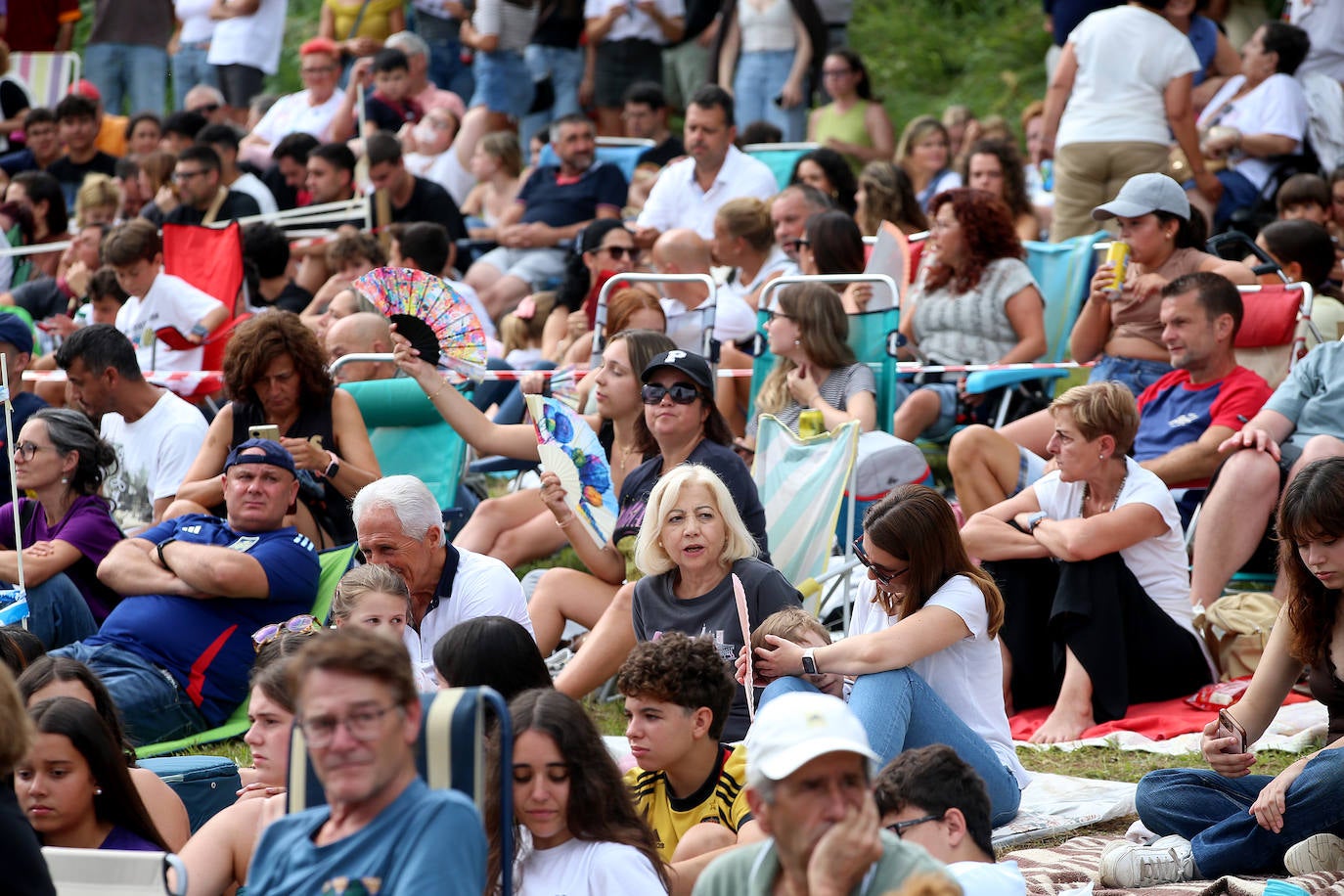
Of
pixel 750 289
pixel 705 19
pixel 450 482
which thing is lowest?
pixel 450 482

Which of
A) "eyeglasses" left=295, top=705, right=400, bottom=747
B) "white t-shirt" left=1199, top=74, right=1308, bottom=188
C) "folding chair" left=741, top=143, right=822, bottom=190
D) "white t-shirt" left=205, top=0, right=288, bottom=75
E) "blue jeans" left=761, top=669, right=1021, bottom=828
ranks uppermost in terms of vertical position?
"white t-shirt" left=205, top=0, right=288, bottom=75

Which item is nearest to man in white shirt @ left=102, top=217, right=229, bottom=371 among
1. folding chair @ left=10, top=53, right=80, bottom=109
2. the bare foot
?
the bare foot

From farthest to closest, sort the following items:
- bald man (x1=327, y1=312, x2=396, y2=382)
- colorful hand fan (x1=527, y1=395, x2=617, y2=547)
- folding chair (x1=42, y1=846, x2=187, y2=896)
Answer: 1. bald man (x1=327, y1=312, x2=396, y2=382)
2. colorful hand fan (x1=527, y1=395, x2=617, y2=547)
3. folding chair (x1=42, y1=846, x2=187, y2=896)

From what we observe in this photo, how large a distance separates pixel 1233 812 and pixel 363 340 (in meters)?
4.40

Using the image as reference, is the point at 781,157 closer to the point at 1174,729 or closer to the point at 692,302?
the point at 692,302

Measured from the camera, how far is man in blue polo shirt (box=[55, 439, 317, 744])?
5816mm

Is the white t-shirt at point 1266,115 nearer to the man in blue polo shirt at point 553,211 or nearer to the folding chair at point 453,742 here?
the man in blue polo shirt at point 553,211

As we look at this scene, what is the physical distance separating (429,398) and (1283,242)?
387 cm

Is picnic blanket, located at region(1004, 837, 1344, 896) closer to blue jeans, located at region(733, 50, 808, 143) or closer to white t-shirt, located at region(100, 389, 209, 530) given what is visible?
white t-shirt, located at region(100, 389, 209, 530)

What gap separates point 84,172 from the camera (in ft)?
45.6

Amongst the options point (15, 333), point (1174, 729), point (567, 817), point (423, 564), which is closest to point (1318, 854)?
point (1174, 729)

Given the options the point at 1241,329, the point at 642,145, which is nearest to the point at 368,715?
the point at 1241,329

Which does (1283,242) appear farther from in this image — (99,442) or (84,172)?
(84,172)

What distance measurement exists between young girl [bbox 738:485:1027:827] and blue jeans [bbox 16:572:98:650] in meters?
2.83
